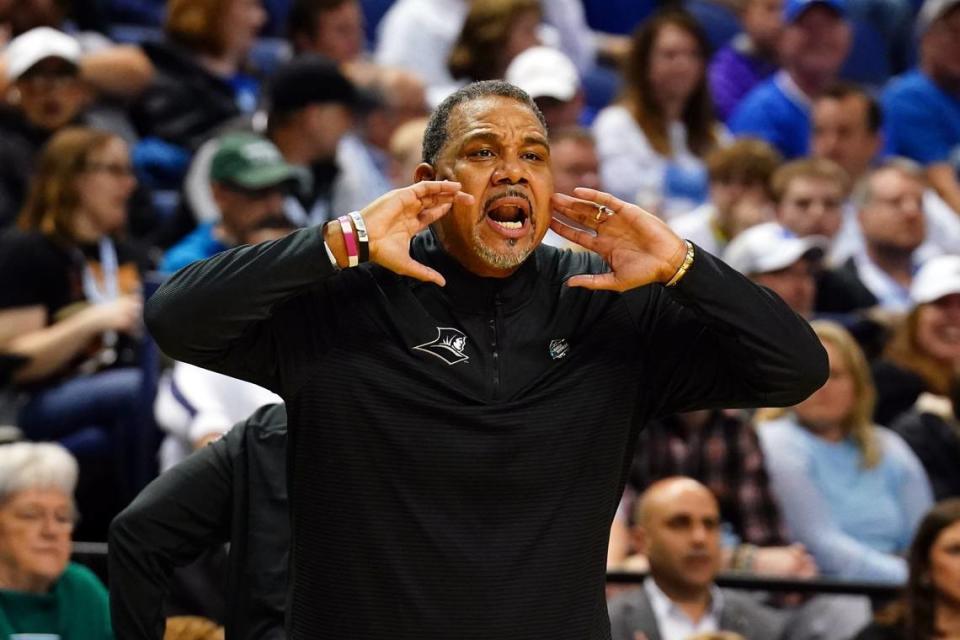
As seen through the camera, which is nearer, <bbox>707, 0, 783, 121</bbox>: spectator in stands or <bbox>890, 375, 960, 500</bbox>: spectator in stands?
<bbox>890, 375, 960, 500</bbox>: spectator in stands

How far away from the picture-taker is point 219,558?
13.7ft

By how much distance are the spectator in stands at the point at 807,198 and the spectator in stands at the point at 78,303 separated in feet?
7.75

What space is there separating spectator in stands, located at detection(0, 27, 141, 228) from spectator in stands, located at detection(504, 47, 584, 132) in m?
1.64

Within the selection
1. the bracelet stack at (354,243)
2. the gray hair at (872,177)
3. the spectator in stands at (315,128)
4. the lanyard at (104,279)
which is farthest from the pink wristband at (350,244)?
the gray hair at (872,177)

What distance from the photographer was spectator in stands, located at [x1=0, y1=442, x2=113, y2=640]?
13.5 feet

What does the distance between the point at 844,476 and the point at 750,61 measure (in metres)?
3.18

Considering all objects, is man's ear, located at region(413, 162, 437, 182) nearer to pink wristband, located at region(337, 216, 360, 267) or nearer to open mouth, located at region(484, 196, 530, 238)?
open mouth, located at region(484, 196, 530, 238)

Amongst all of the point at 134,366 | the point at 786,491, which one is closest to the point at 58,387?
the point at 134,366

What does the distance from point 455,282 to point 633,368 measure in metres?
0.34

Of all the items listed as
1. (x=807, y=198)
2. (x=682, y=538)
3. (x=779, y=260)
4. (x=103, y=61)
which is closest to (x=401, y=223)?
(x=682, y=538)

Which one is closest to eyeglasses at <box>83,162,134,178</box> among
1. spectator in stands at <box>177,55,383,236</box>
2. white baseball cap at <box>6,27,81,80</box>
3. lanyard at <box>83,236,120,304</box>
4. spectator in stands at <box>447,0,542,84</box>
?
lanyard at <box>83,236,120,304</box>

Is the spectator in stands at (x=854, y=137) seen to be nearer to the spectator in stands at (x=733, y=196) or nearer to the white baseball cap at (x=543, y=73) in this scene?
the spectator in stands at (x=733, y=196)

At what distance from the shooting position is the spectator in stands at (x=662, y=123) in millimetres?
6902

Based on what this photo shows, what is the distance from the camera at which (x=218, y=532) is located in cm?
347
